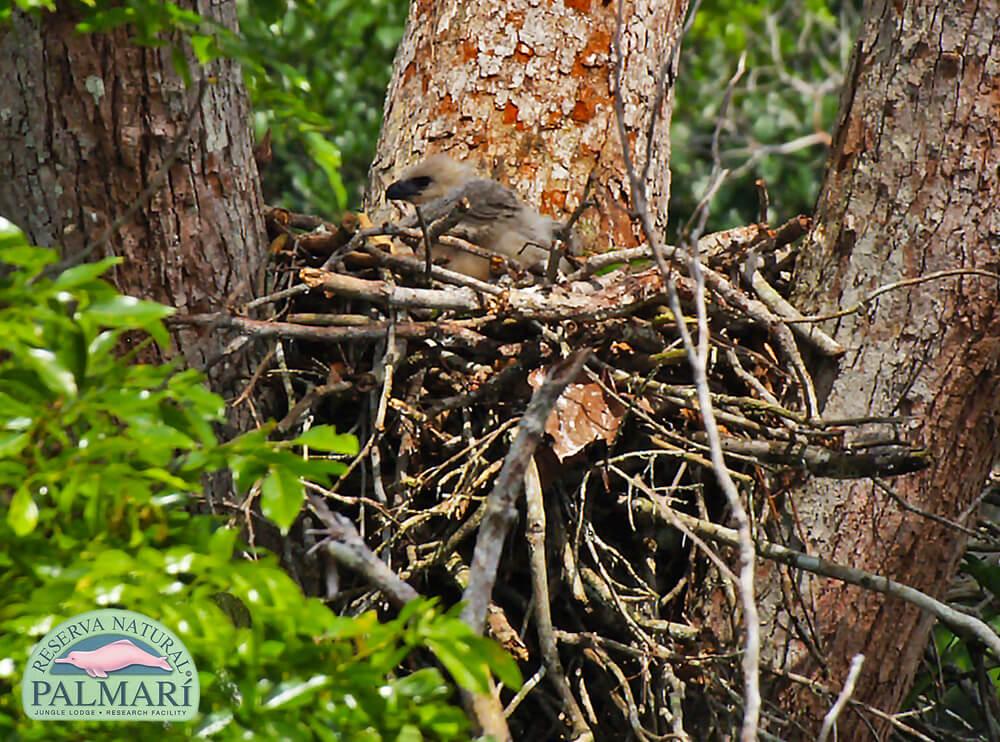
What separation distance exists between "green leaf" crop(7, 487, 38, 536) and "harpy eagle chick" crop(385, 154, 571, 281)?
1.88 m

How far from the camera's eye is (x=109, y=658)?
2.34 meters

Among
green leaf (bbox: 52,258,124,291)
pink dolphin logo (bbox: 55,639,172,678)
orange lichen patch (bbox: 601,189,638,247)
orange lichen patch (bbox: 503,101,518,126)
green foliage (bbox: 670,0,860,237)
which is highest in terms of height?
green foliage (bbox: 670,0,860,237)

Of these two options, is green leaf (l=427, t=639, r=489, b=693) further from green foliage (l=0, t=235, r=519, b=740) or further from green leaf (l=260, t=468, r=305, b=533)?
green leaf (l=260, t=468, r=305, b=533)

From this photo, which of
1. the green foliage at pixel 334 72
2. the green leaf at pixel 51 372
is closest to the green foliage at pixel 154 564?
the green leaf at pixel 51 372

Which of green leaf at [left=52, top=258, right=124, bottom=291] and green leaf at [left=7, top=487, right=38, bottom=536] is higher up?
green leaf at [left=52, top=258, right=124, bottom=291]

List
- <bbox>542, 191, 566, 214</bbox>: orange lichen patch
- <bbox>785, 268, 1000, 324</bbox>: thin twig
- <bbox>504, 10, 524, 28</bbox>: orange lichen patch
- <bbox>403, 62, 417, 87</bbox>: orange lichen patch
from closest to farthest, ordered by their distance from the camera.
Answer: <bbox>785, 268, 1000, 324</bbox>: thin twig, <bbox>542, 191, 566, 214</bbox>: orange lichen patch, <bbox>504, 10, 524, 28</bbox>: orange lichen patch, <bbox>403, 62, 417, 87</bbox>: orange lichen patch

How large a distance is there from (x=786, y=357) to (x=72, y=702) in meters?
1.97

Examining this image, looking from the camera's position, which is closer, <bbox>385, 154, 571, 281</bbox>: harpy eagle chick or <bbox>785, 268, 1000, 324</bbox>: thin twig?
<bbox>785, 268, 1000, 324</bbox>: thin twig

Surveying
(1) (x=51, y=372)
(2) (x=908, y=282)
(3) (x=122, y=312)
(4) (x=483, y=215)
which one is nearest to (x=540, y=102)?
(4) (x=483, y=215)

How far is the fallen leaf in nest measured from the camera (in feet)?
11.0

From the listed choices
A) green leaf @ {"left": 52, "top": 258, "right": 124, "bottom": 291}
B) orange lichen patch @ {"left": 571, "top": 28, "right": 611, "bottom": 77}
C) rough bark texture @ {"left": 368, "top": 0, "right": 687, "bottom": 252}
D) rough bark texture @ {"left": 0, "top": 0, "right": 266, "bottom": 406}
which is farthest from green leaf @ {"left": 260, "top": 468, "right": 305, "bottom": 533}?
orange lichen patch @ {"left": 571, "top": 28, "right": 611, "bottom": 77}

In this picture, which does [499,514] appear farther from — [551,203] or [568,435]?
[551,203]

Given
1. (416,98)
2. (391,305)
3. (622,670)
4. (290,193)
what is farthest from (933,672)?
(290,193)

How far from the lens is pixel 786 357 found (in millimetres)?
3480
